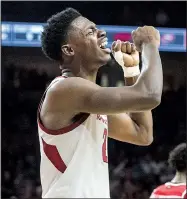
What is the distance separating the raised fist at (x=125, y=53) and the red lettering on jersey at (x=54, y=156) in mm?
591

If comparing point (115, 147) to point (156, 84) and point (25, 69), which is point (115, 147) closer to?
point (25, 69)

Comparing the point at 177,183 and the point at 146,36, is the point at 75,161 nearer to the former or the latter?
the point at 146,36

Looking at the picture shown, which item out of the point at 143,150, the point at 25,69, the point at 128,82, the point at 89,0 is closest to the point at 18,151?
the point at 25,69

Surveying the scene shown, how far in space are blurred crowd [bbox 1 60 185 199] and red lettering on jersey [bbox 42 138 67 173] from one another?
6.17 metres

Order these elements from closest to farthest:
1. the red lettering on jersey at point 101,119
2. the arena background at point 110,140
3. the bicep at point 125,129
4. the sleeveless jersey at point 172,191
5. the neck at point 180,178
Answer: the red lettering on jersey at point 101,119 → the bicep at point 125,129 → the sleeveless jersey at point 172,191 → the neck at point 180,178 → the arena background at point 110,140

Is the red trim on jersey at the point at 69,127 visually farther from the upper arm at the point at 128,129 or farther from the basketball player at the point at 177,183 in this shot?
the basketball player at the point at 177,183

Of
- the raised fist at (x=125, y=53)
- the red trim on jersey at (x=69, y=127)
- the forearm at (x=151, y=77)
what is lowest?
the red trim on jersey at (x=69, y=127)

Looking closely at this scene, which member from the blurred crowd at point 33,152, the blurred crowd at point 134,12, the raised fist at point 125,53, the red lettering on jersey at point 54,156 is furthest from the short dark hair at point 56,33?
the blurred crowd at point 33,152

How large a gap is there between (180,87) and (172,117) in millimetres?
545

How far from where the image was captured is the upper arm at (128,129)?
9.26 ft

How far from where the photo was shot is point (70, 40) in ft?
8.49

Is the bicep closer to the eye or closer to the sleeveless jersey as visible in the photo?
the eye

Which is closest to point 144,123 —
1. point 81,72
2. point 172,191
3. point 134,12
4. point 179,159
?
point 81,72

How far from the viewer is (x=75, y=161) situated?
238 cm
